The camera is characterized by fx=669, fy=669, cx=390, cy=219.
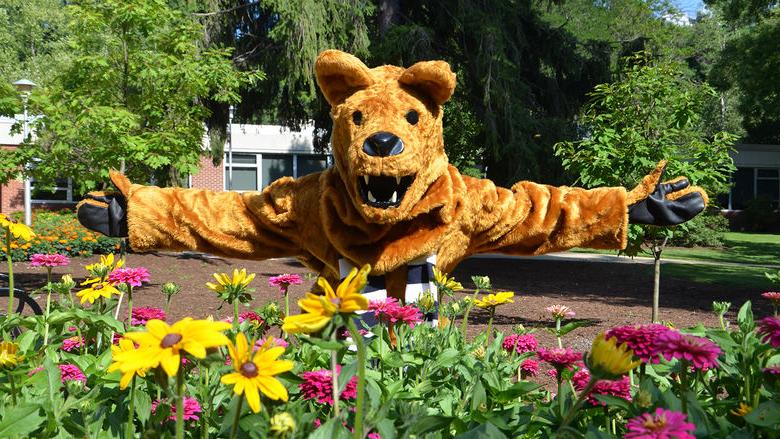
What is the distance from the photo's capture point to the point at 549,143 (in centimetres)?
1138

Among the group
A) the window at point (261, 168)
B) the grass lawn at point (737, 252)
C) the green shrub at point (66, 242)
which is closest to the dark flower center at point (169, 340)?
the green shrub at point (66, 242)

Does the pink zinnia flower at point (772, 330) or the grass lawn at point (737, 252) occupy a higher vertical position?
the pink zinnia flower at point (772, 330)

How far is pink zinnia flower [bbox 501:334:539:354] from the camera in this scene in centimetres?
Answer: 225

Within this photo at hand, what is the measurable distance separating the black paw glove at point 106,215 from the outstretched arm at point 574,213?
1.55 meters

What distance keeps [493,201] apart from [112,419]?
6.25 ft

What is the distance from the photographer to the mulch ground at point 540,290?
25.4ft

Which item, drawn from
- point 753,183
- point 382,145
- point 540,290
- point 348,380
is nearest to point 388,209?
point 382,145

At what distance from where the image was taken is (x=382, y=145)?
2508mm

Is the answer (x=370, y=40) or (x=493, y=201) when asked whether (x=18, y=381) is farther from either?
(x=370, y=40)

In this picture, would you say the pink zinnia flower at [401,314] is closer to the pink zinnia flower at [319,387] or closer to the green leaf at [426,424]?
the pink zinnia flower at [319,387]

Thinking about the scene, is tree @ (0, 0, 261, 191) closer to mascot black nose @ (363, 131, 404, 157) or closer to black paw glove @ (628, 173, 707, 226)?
mascot black nose @ (363, 131, 404, 157)

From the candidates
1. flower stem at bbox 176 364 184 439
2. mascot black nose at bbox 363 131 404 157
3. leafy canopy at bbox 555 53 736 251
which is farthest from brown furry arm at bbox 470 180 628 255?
leafy canopy at bbox 555 53 736 251

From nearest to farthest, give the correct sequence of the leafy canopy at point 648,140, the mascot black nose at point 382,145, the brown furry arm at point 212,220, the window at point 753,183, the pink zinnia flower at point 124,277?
the pink zinnia flower at point 124,277
the mascot black nose at point 382,145
the brown furry arm at point 212,220
the leafy canopy at point 648,140
the window at point 753,183

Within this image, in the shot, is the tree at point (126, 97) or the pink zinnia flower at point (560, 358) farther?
the tree at point (126, 97)
